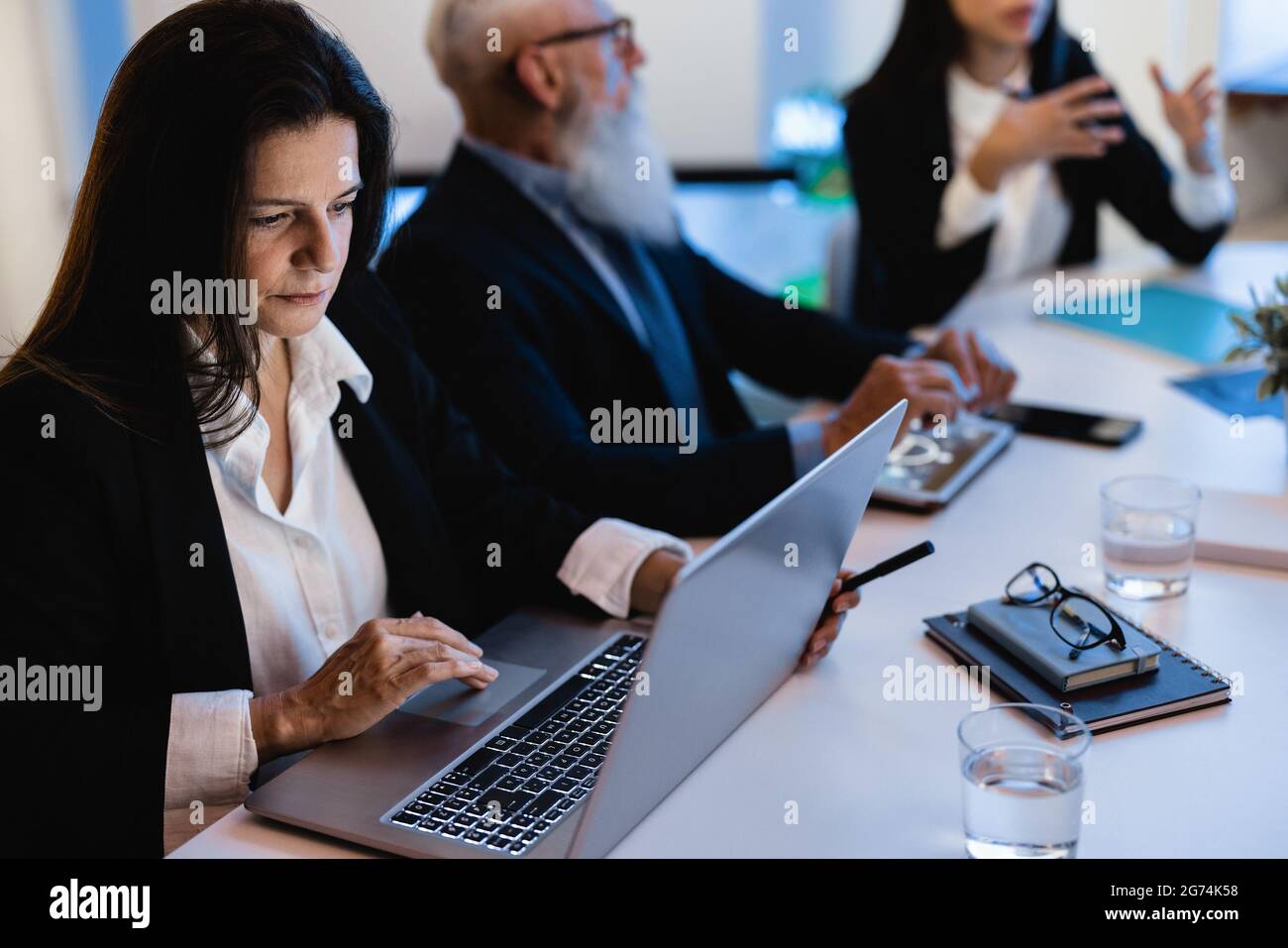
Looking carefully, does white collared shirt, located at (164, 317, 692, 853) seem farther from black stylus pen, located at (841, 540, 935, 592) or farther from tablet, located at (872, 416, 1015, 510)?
tablet, located at (872, 416, 1015, 510)

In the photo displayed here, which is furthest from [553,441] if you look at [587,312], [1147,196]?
[1147,196]

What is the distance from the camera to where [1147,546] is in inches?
52.2

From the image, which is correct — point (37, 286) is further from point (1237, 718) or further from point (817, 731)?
point (1237, 718)

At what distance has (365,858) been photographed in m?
0.97

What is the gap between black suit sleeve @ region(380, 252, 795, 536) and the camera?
159cm

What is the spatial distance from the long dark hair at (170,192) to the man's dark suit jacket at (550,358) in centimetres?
50

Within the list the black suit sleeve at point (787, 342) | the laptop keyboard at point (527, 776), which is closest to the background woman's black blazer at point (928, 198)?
the black suit sleeve at point (787, 342)

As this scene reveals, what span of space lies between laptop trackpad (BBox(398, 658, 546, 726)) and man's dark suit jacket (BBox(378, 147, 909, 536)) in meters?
0.42

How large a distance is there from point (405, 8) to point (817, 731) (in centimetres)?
217

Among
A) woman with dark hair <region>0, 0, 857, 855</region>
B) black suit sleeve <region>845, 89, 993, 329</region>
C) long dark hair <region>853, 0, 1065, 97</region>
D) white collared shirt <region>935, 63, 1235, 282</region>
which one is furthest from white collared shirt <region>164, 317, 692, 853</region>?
long dark hair <region>853, 0, 1065, 97</region>

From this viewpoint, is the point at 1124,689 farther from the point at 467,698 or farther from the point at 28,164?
the point at 28,164

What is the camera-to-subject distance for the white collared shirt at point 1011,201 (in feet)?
8.00
